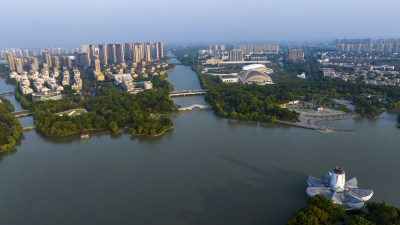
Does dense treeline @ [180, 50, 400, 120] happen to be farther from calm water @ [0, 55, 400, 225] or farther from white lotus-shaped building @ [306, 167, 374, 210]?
white lotus-shaped building @ [306, 167, 374, 210]

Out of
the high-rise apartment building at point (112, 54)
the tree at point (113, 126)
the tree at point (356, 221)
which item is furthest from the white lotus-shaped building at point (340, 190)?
the high-rise apartment building at point (112, 54)

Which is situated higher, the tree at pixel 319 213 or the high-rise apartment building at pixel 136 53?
the high-rise apartment building at pixel 136 53

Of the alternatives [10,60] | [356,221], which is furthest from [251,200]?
[10,60]

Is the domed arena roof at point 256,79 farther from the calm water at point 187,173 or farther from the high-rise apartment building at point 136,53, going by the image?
the high-rise apartment building at point 136,53

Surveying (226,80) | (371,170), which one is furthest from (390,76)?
(371,170)

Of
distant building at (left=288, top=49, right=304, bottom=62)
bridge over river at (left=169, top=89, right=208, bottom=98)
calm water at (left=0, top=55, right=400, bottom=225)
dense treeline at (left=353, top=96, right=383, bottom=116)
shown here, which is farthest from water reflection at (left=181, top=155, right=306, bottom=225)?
distant building at (left=288, top=49, right=304, bottom=62)

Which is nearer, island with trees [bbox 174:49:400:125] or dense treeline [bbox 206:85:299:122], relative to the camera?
dense treeline [bbox 206:85:299:122]
